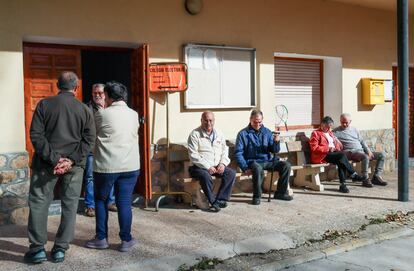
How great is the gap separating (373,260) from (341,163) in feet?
11.4

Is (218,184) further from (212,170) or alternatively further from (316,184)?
(316,184)

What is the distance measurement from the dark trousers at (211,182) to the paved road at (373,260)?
2.03 m

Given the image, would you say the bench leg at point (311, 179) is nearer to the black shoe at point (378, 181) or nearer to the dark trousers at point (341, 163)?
the dark trousers at point (341, 163)

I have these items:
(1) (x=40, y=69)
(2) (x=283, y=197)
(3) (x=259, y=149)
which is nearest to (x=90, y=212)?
(1) (x=40, y=69)

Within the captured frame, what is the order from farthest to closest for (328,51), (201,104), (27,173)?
(328,51), (201,104), (27,173)

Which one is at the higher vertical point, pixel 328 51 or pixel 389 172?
pixel 328 51

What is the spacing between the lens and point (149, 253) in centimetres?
522

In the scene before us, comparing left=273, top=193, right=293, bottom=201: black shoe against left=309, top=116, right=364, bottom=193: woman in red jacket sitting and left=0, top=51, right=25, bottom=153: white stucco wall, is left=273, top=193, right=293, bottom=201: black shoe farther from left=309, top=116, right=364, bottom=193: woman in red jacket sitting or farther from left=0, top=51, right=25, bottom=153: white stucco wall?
left=0, top=51, right=25, bottom=153: white stucco wall

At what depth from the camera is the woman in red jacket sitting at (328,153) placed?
8.60 m

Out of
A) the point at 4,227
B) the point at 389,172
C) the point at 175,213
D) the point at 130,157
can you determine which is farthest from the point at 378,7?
the point at 4,227

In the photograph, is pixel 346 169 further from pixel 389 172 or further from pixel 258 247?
pixel 258 247

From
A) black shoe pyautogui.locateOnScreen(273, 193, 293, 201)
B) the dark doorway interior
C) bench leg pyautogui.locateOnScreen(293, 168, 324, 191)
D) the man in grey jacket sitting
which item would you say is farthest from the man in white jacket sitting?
the man in grey jacket sitting

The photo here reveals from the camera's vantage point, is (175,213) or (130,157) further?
(175,213)

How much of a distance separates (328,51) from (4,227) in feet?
20.5
